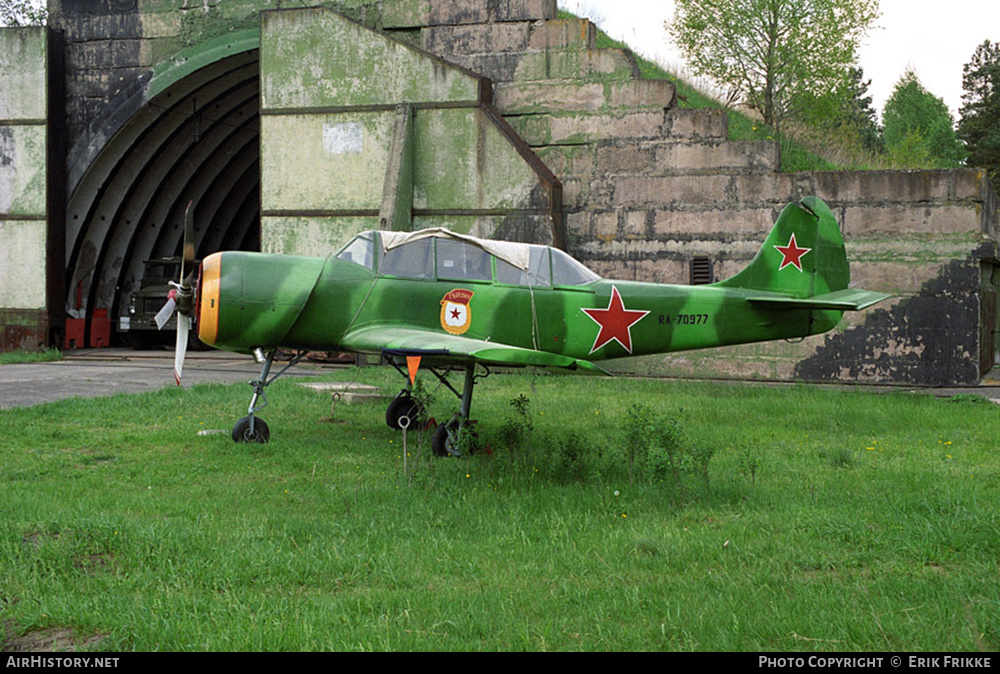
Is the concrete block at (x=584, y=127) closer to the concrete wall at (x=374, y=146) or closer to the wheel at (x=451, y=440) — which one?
the concrete wall at (x=374, y=146)

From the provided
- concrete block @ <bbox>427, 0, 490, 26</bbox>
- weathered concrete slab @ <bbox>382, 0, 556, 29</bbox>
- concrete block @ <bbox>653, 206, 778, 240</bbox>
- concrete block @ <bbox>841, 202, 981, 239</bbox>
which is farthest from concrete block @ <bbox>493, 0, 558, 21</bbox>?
concrete block @ <bbox>841, 202, 981, 239</bbox>

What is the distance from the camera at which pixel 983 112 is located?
1649 inches

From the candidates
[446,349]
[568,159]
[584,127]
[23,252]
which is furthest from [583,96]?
[23,252]

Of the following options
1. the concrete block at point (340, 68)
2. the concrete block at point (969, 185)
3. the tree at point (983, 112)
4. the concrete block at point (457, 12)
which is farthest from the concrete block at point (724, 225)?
the tree at point (983, 112)

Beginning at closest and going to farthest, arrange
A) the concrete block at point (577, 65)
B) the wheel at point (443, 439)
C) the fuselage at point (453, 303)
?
the wheel at point (443, 439) → the fuselage at point (453, 303) → the concrete block at point (577, 65)

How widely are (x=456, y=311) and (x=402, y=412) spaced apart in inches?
60.8

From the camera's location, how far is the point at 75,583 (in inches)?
170

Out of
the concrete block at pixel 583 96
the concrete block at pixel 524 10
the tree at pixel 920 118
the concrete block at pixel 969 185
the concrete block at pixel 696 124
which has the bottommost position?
the concrete block at pixel 969 185

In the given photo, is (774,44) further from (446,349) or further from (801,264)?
(446,349)

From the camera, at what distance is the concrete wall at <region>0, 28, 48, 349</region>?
1848 cm

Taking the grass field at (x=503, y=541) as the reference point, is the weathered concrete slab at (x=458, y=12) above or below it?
above

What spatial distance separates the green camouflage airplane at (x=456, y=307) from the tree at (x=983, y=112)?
29.8 m

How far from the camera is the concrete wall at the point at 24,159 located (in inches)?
728

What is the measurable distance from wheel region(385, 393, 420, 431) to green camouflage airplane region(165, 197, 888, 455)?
0.02 meters
